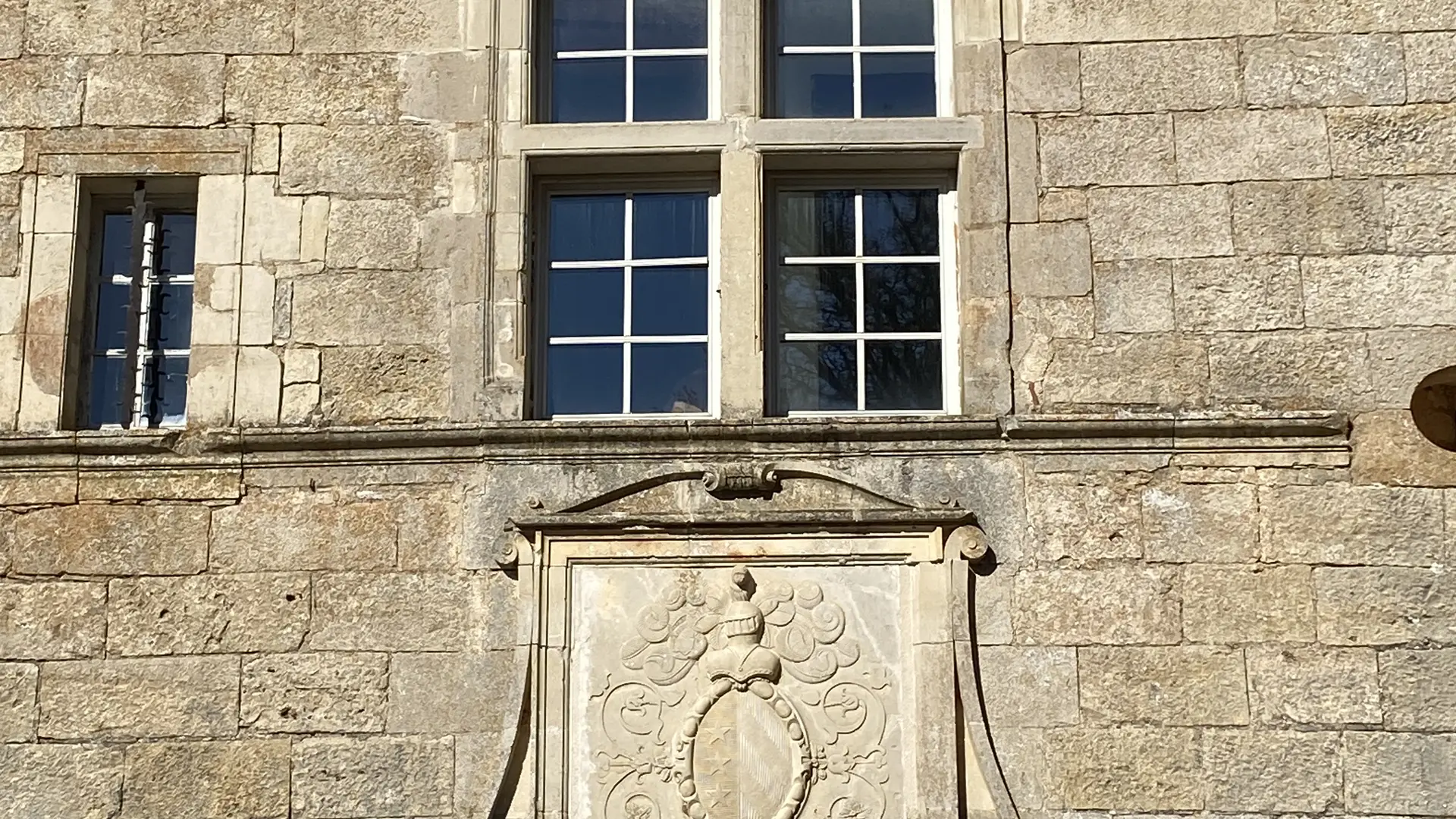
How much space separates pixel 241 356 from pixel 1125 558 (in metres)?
2.54

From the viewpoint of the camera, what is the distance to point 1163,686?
5.16 meters

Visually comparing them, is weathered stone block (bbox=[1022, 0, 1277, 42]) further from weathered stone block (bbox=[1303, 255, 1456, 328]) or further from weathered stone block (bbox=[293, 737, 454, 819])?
weathered stone block (bbox=[293, 737, 454, 819])

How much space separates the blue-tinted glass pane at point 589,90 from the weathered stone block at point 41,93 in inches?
55.6

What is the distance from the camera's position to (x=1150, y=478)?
17.4ft

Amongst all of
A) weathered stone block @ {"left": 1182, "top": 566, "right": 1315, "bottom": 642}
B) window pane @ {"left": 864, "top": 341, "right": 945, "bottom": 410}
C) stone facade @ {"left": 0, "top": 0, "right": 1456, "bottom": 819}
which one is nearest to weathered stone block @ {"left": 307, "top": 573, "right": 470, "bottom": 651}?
stone facade @ {"left": 0, "top": 0, "right": 1456, "bottom": 819}

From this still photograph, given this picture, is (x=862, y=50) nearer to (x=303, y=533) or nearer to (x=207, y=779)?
(x=303, y=533)

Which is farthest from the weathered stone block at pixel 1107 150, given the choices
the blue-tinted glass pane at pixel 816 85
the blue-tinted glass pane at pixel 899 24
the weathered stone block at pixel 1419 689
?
the weathered stone block at pixel 1419 689

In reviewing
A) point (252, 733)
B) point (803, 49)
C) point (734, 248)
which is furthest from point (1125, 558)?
point (252, 733)

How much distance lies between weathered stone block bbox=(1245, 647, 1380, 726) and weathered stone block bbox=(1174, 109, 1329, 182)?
1.36 meters

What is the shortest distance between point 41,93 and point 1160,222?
331cm

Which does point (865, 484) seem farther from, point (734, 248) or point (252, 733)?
point (252, 733)

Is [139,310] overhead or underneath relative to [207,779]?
overhead

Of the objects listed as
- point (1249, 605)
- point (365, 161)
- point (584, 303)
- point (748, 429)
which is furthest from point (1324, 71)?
point (365, 161)

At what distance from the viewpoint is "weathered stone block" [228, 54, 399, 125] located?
5707mm
